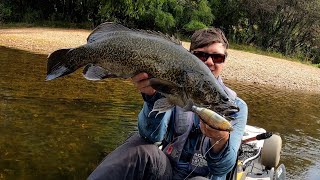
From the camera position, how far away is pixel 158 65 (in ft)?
10.3

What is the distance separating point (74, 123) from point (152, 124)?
5398 millimetres

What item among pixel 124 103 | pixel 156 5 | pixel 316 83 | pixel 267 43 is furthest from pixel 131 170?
pixel 267 43

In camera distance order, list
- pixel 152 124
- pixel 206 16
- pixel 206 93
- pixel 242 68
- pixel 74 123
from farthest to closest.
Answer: pixel 206 16, pixel 242 68, pixel 74 123, pixel 152 124, pixel 206 93

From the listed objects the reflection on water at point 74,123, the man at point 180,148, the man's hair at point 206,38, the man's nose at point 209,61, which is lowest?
the reflection on water at point 74,123

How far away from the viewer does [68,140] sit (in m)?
8.30

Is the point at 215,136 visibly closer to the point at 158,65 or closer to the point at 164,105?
the point at 164,105

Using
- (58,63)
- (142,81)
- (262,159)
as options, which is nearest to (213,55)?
(142,81)

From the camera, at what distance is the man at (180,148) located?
4027mm

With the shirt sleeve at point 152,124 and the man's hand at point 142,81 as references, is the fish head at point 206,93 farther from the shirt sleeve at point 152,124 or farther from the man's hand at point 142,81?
the shirt sleeve at point 152,124

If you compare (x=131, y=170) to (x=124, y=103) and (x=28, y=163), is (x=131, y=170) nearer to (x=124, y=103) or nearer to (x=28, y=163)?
(x=28, y=163)

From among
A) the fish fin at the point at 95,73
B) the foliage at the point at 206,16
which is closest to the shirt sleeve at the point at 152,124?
the fish fin at the point at 95,73

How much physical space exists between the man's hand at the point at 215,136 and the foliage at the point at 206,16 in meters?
26.5

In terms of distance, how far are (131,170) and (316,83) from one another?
2147 cm

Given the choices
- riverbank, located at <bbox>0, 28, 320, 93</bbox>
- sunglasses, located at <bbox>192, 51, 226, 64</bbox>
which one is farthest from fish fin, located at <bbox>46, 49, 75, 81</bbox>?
riverbank, located at <bbox>0, 28, 320, 93</bbox>
